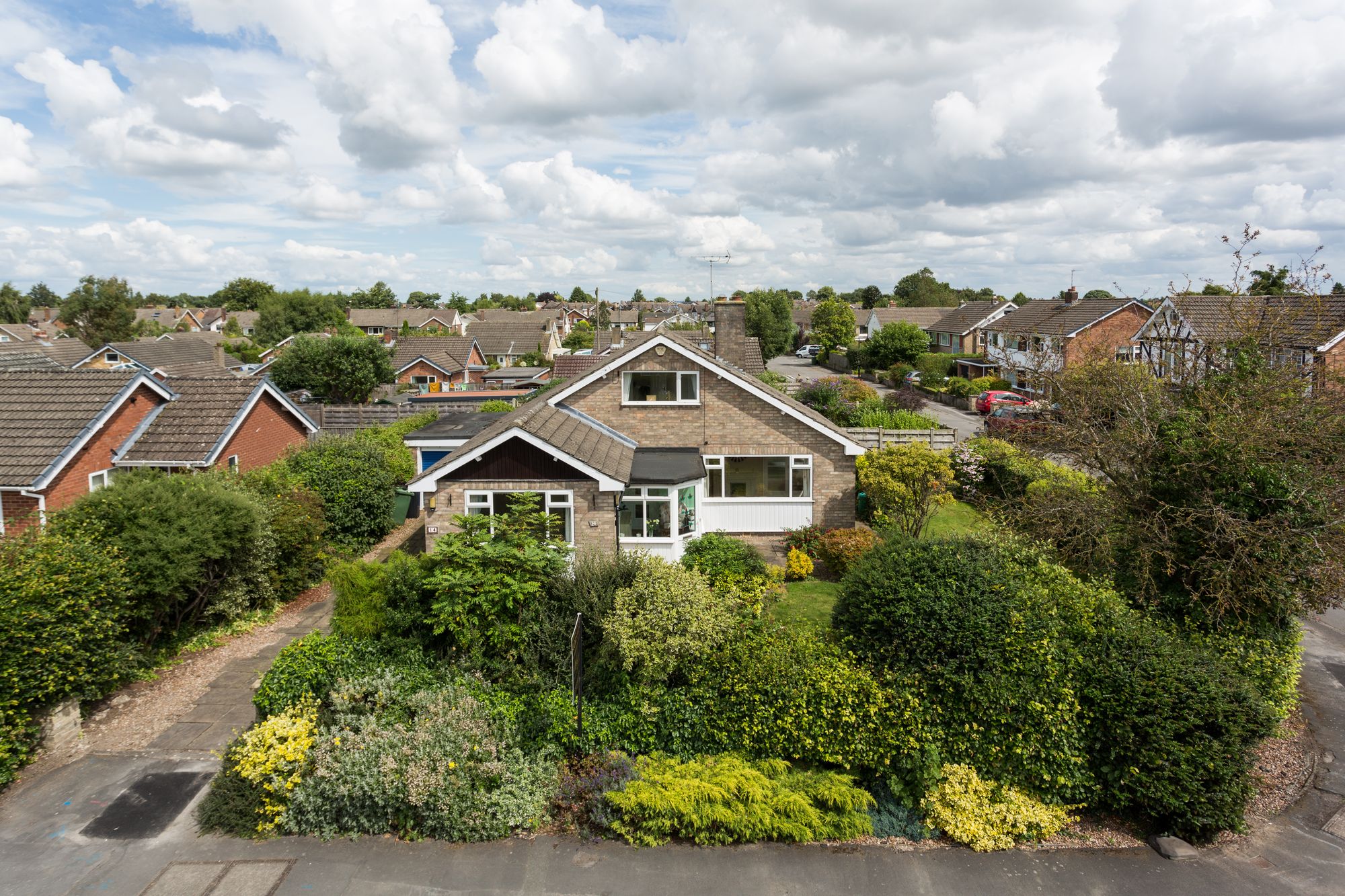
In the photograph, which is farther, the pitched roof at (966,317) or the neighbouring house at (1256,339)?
the pitched roof at (966,317)

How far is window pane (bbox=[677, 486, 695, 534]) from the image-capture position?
770 inches

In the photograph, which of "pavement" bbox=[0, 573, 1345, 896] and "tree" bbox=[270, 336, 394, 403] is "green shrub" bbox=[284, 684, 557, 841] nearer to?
"pavement" bbox=[0, 573, 1345, 896]

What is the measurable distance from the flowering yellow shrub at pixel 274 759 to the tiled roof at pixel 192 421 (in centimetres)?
1281

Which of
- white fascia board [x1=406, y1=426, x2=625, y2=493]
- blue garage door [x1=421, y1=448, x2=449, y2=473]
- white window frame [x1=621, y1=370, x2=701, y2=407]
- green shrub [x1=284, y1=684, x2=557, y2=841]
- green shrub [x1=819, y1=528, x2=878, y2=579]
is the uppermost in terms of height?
white window frame [x1=621, y1=370, x2=701, y2=407]

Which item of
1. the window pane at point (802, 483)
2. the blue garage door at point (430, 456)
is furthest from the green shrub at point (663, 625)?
the blue garage door at point (430, 456)

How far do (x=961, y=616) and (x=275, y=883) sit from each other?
31.7 feet

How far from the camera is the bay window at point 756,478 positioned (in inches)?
855

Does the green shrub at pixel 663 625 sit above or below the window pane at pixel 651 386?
below

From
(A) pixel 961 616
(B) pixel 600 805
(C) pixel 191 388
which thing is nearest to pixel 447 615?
(B) pixel 600 805

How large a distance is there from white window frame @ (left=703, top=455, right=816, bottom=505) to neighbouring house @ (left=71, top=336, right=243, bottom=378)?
41.3 metres

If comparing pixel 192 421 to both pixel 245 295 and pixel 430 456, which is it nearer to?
pixel 430 456

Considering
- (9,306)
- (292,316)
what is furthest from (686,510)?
(9,306)

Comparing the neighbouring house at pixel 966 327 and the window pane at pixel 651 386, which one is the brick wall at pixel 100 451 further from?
the neighbouring house at pixel 966 327

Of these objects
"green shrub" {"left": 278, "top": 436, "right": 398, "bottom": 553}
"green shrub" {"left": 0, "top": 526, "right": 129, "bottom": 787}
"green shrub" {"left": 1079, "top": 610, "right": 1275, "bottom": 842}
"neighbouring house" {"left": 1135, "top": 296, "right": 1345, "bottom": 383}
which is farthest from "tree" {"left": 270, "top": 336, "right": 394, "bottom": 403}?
"green shrub" {"left": 1079, "top": 610, "right": 1275, "bottom": 842}
